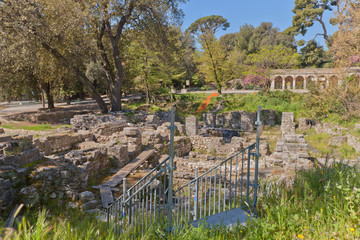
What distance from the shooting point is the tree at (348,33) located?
15508mm

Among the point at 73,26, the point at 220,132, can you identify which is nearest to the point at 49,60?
the point at 73,26

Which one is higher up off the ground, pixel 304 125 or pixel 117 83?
pixel 117 83

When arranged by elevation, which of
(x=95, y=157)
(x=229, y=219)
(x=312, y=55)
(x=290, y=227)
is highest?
(x=312, y=55)

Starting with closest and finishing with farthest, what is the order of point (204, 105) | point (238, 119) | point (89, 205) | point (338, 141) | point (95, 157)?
point (89, 205), point (95, 157), point (338, 141), point (238, 119), point (204, 105)

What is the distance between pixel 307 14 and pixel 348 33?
30878 mm

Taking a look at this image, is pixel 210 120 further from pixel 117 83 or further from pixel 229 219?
pixel 229 219

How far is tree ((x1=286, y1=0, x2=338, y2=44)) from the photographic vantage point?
41.3 metres

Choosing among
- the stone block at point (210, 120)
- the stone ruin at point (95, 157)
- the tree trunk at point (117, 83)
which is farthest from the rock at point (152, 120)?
the stone block at point (210, 120)

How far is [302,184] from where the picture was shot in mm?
4168

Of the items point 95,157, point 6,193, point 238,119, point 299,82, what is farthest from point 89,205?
point 299,82

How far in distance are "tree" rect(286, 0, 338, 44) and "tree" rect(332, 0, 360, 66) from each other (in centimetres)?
2851

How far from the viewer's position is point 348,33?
51.9 feet

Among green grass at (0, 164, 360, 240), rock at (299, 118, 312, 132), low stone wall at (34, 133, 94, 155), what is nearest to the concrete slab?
green grass at (0, 164, 360, 240)

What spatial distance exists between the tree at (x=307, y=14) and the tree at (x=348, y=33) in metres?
28.5
